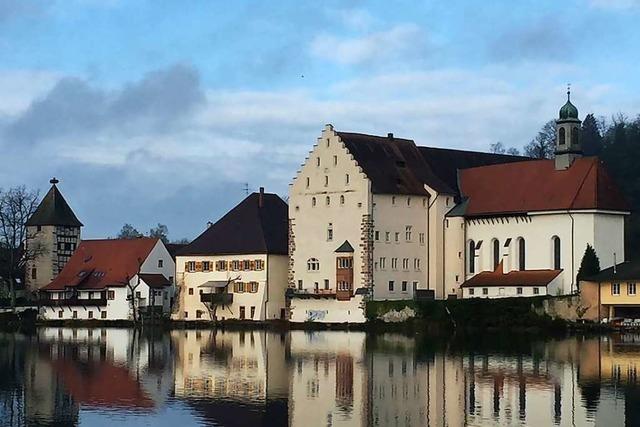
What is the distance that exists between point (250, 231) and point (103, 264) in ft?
45.1

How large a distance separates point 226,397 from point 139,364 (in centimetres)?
1341

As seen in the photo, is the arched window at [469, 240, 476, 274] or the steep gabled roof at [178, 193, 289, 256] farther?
the steep gabled roof at [178, 193, 289, 256]

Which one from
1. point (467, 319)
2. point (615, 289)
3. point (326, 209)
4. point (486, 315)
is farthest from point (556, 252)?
point (326, 209)

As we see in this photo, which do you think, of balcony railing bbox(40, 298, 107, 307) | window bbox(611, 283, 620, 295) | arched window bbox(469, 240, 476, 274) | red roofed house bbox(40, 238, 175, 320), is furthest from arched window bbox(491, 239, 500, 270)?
balcony railing bbox(40, 298, 107, 307)

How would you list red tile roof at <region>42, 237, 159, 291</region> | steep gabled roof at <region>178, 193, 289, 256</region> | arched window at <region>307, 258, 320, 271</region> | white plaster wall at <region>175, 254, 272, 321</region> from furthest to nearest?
red tile roof at <region>42, 237, 159, 291</region>, steep gabled roof at <region>178, 193, 289, 256</region>, white plaster wall at <region>175, 254, 272, 321</region>, arched window at <region>307, 258, 320, 271</region>

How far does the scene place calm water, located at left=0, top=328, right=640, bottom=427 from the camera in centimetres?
2923

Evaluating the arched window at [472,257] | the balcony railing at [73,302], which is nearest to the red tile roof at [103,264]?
the balcony railing at [73,302]

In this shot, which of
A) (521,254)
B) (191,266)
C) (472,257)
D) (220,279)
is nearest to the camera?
(521,254)

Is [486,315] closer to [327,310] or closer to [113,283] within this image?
[327,310]

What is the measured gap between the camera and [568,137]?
78188 millimetres

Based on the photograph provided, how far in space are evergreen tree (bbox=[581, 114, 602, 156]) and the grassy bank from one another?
163 ft

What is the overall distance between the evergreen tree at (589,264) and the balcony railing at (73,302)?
34.0 metres

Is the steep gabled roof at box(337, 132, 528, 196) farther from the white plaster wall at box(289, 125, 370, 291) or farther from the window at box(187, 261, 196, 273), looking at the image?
the window at box(187, 261, 196, 273)

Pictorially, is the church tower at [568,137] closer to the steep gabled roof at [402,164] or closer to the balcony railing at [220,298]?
the steep gabled roof at [402,164]
